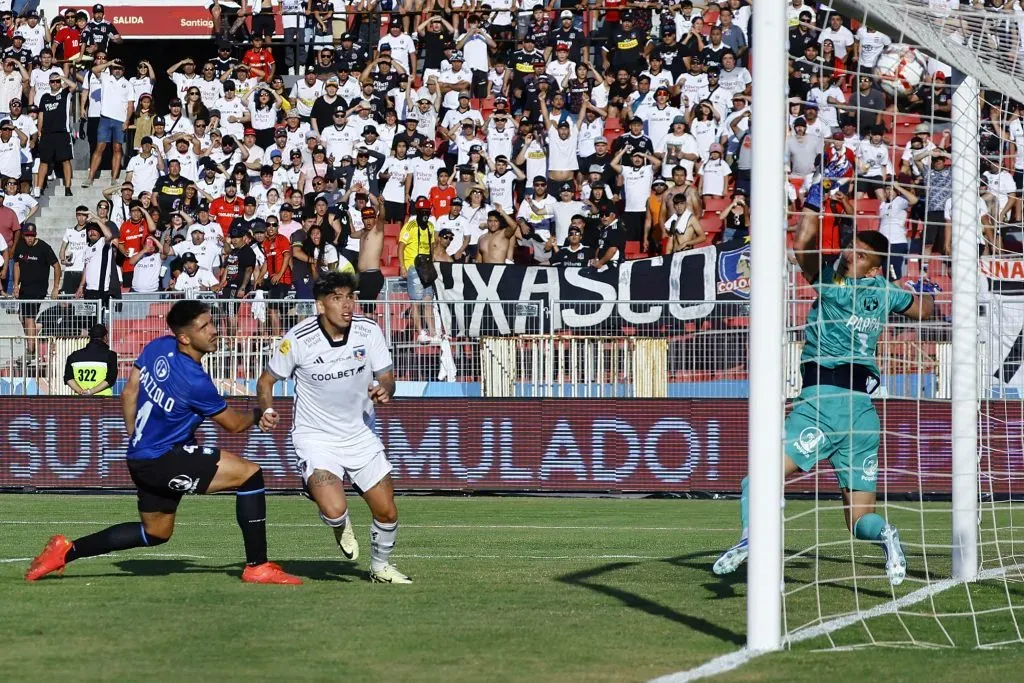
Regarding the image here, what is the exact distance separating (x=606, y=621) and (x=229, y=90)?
21.2 meters

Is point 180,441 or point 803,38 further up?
point 803,38

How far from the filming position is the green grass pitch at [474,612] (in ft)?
24.6

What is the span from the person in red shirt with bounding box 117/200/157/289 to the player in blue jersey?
48.3ft

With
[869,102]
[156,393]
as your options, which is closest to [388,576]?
[156,393]

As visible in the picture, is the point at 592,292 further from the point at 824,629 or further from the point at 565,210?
the point at 824,629

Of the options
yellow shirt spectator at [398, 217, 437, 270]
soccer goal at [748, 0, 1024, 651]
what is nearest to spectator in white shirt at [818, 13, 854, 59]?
yellow shirt spectator at [398, 217, 437, 270]

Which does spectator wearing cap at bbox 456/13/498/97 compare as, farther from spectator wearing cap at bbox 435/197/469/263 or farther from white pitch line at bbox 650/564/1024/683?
white pitch line at bbox 650/564/1024/683

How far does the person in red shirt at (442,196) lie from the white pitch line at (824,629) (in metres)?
14.0

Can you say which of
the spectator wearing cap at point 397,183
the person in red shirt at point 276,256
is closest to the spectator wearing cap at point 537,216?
the spectator wearing cap at point 397,183

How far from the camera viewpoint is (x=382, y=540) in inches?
421

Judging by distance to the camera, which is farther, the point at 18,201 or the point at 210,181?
the point at 18,201

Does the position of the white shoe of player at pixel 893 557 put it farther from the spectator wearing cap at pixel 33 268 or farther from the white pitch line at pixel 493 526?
the spectator wearing cap at pixel 33 268

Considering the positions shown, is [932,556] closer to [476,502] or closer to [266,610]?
[266,610]

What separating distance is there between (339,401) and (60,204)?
18997 millimetres
